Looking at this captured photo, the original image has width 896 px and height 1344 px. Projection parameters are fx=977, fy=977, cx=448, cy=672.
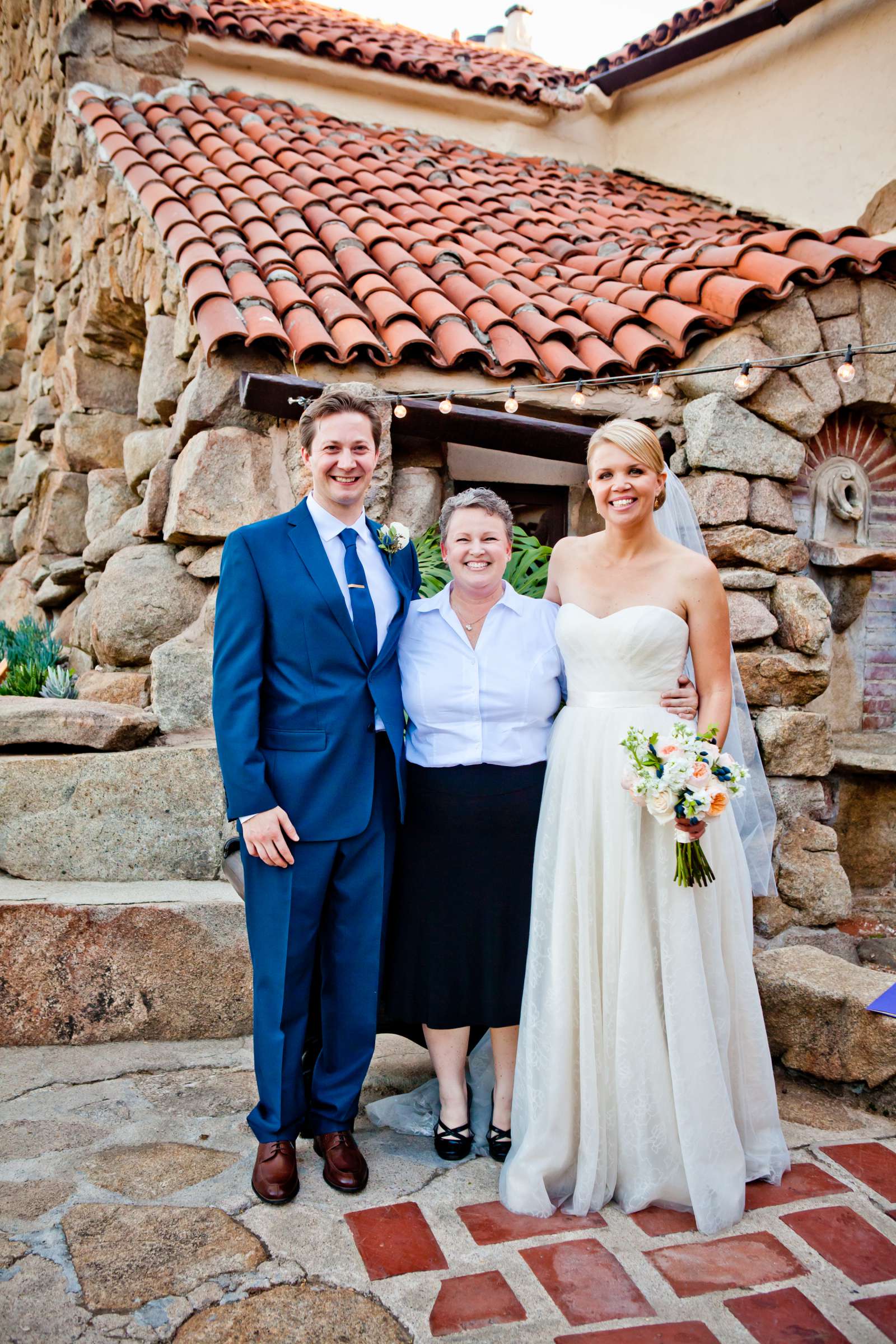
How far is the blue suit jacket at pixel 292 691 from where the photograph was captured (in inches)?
93.1

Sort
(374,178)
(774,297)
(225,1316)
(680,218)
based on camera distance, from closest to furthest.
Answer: (225,1316) → (774,297) → (374,178) → (680,218)

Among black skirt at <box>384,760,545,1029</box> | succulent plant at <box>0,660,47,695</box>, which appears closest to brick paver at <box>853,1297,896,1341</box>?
black skirt at <box>384,760,545,1029</box>

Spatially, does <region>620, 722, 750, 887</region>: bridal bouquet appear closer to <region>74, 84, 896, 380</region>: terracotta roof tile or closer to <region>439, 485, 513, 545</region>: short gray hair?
<region>439, 485, 513, 545</region>: short gray hair

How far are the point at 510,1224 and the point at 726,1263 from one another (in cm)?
50

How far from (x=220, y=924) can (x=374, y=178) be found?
4.74m

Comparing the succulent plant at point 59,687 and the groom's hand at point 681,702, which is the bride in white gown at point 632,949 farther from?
the succulent plant at point 59,687

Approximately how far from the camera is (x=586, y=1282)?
2.11 metres

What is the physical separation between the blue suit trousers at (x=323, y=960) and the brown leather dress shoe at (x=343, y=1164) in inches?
1.2

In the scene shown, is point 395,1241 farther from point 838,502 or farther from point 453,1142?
point 838,502

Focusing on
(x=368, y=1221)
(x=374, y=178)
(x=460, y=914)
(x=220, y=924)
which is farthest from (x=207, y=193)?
(x=368, y=1221)

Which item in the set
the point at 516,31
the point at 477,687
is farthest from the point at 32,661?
the point at 516,31

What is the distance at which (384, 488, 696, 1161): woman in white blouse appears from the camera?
2582mm

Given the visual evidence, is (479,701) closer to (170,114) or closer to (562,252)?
(562,252)

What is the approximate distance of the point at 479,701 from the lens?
8.46 ft
